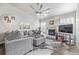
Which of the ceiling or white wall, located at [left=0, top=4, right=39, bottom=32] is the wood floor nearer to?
white wall, located at [left=0, top=4, right=39, bottom=32]

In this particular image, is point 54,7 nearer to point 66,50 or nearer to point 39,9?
point 39,9

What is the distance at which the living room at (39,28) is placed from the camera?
2.15 metres

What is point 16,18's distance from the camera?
86.0 inches

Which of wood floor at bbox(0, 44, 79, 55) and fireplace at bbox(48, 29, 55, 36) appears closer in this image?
wood floor at bbox(0, 44, 79, 55)

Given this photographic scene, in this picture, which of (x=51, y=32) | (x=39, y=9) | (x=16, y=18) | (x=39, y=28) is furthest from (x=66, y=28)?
(x=16, y=18)

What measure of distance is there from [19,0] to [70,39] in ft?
4.54

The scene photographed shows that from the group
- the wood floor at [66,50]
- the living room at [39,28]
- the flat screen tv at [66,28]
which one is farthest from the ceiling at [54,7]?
the wood floor at [66,50]

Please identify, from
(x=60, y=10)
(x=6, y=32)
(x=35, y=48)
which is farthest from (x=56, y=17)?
(x=6, y=32)

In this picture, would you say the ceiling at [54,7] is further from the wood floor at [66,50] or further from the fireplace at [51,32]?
the wood floor at [66,50]

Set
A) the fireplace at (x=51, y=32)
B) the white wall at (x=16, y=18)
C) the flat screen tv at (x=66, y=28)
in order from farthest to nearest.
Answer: the fireplace at (x=51, y=32), the flat screen tv at (x=66, y=28), the white wall at (x=16, y=18)

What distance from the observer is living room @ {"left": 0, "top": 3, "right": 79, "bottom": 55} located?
7.04ft

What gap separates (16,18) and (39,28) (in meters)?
0.54

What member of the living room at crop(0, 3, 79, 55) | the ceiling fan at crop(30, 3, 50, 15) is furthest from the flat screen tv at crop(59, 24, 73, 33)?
the ceiling fan at crop(30, 3, 50, 15)

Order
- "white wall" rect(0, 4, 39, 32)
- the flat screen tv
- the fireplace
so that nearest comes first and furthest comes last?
"white wall" rect(0, 4, 39, 32), the flat screen tv, the fireplace
